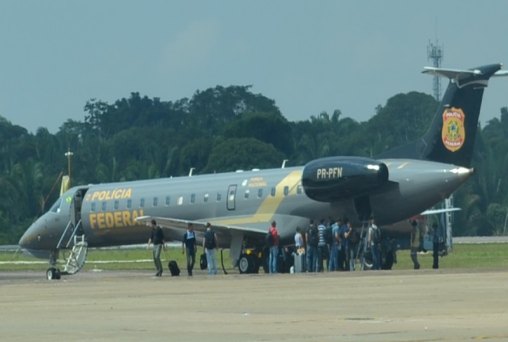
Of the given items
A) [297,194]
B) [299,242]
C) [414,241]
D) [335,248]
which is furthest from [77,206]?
[414,241]

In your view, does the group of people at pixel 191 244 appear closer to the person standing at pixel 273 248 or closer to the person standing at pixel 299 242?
the person standing at pixel 273 248

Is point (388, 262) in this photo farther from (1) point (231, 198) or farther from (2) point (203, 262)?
(2) point (203, 262)

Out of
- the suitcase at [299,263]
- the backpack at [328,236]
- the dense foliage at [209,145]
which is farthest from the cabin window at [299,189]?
the dense foliage at [209,145]

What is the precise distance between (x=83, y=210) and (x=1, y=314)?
97.2 ft

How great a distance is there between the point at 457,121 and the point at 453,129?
306 mm

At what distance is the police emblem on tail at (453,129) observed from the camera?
161 feet

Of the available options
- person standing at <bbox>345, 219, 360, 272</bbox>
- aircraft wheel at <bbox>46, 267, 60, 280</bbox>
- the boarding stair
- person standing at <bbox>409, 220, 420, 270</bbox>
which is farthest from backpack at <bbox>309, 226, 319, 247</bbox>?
the boarding stair

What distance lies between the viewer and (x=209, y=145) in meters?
134

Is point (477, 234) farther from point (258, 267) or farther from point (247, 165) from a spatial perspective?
point (258, 267)

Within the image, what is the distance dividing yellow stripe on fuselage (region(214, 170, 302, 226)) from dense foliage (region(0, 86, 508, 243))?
30.9 m

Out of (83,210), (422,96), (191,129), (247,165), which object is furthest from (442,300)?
(422,96)

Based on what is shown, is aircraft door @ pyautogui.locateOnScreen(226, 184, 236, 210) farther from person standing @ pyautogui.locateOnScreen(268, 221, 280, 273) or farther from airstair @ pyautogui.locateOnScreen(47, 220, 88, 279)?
airstair @ pyautogui.locateOnScreen(47, 220, 88, 279)

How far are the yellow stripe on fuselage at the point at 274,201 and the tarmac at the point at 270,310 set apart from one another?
40.2ft

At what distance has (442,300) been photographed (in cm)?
2789
